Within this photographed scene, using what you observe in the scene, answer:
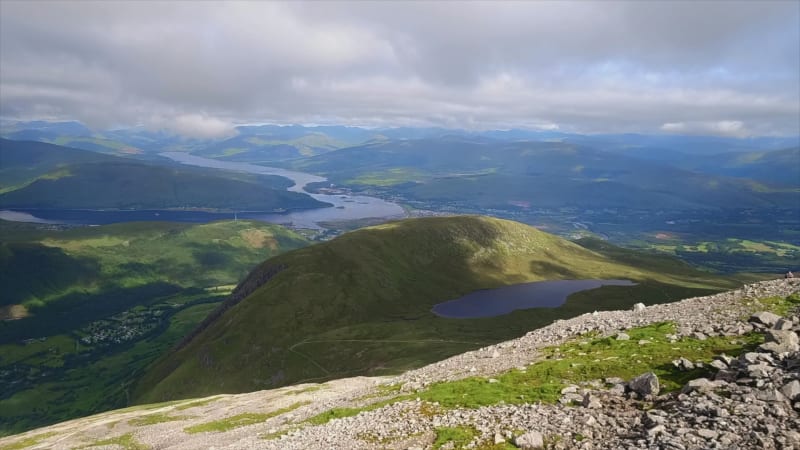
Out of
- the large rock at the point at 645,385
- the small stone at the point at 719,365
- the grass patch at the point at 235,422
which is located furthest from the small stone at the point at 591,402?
the grass patch at the point at 235,422

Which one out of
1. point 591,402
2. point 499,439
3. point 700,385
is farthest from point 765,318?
point 499,439

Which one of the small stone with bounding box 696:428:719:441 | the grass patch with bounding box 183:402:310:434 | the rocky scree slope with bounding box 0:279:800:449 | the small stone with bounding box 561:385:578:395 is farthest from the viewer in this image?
the grass patch with bounding box 183:402:310:434

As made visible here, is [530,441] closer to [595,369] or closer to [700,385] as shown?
[700,385]

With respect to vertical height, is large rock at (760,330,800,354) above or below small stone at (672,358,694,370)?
above

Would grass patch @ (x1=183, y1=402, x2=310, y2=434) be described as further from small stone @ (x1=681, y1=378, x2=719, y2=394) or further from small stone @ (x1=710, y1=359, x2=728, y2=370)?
small stone @ (x1=710, y1=359, x2=728, y2=370)

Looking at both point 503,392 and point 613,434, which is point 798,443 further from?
point 503,392

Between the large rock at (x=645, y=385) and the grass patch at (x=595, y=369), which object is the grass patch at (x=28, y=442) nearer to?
the grass patch at (x=595, y=369)

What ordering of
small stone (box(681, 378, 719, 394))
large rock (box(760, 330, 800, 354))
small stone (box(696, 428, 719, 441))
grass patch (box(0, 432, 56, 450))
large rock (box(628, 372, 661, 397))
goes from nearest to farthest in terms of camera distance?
small stone (box(696, 428, 719, 441)) < small stone (box(681, 378, 719, 394)) < large rock (box(760, 330, 800, 354)) < large rock (box(628, 372, 661, 397)) < grass patch (box(0, 432, 56, 450))

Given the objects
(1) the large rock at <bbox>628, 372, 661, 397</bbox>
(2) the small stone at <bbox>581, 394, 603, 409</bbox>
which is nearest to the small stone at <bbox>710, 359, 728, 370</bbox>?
(1) the large rock at <bbox>628, 372, 661, 397</bbox>
